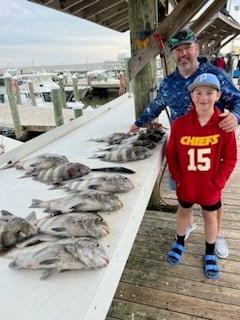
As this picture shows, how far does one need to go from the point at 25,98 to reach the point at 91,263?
695 inches

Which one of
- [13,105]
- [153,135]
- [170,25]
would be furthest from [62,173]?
[13,105]

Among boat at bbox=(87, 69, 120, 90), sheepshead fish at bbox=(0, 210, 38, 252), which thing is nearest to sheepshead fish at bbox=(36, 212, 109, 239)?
sheepshead fish at bbox=(0, 210, 38, 252)

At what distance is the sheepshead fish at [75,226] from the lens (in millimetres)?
1247

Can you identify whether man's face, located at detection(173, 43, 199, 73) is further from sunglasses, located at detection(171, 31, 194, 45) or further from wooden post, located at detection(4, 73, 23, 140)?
wooden post, located at detection(4, 73, 23, 140)

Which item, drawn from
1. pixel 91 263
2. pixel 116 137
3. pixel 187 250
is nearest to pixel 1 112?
pixel 116 137

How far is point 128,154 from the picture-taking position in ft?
7.23

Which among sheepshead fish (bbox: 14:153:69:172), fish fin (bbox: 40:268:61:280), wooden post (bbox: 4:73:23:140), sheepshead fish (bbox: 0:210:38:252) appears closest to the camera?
fish fin (bbox: 40:268:61:280)

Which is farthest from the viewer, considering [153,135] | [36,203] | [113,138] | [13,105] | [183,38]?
[13,105]

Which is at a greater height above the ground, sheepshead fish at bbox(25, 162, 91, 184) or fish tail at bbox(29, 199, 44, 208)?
sheepshead fish at bbox(25, 162, 91, 184)

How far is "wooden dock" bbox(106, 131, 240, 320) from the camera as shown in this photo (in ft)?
5.97

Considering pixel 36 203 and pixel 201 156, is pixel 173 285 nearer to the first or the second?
pixel 201 156

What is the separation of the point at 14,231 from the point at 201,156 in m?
1.17

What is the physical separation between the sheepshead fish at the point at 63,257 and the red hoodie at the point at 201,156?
0.94 metres

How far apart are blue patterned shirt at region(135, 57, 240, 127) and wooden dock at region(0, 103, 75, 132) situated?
6.04 m
